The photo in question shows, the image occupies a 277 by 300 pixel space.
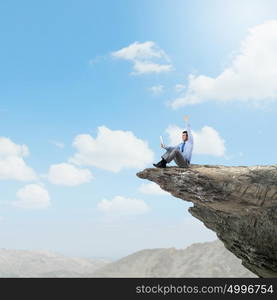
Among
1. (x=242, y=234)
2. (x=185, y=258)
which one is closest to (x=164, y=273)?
(x=185, y=258)

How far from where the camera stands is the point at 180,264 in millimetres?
130375

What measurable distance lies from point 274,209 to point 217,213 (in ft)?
10.8

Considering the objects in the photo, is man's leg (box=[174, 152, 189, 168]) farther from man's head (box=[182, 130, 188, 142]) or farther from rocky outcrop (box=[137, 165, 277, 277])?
man's head (box=[182, 130, 188, 142])

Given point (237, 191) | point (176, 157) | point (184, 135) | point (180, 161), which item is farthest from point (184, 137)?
point (237, 191)

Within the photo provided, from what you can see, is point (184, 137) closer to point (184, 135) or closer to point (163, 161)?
point (184, 135)

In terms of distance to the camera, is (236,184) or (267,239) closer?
(236,184)

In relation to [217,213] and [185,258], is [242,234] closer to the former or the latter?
[217,213]

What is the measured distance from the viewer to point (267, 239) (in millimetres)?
22141

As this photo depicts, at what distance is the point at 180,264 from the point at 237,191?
115 meters

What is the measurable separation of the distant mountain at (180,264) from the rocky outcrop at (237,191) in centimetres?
9889

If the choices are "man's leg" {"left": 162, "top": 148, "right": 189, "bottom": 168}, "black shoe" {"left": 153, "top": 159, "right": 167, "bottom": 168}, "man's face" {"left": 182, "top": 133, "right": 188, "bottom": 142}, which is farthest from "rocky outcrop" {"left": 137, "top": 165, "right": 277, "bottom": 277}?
"man's face" {"left": 182, "top": 133, "right": 188, "bottom": 142}

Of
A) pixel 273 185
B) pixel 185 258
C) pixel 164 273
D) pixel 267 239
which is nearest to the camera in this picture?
pixel 273 185

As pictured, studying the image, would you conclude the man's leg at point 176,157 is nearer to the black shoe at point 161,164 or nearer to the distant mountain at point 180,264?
the black shoe at point 161,164
